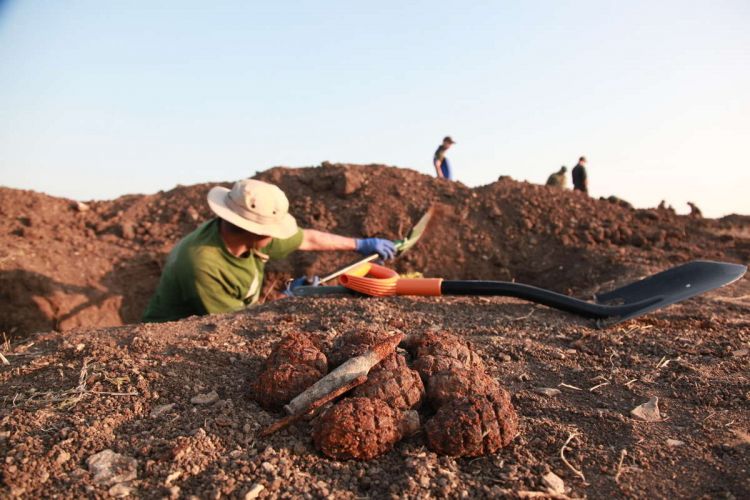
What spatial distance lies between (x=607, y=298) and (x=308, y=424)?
308 centimetres

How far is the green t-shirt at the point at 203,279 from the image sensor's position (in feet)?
13.3

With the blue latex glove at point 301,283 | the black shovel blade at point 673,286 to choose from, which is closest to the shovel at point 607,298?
the black shovel blade at point 673,286

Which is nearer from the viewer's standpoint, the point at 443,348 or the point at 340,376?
the point at 340,376

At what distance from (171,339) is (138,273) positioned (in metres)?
4.77

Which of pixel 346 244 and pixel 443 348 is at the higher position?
pixel 346 244

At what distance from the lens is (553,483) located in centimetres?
167

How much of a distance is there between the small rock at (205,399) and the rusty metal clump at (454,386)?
788 millimetres

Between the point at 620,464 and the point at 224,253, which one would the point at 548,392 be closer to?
the point at 620,464

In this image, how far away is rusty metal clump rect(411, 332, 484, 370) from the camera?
2.24m

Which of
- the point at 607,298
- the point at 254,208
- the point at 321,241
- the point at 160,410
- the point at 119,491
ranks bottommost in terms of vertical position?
the point at 119,491

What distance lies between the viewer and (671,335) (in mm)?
3156

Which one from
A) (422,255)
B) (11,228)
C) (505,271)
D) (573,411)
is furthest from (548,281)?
(11,228)

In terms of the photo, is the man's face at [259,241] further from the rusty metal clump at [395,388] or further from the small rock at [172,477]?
the small rock at [172,477]

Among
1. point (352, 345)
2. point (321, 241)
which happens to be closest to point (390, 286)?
point (321, 241)
